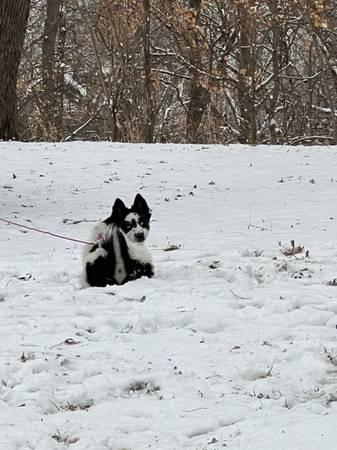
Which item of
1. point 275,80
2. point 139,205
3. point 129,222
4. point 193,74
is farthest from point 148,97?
point 129,222

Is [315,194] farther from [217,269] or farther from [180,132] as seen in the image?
[180,132]

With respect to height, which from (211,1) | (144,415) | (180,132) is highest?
(211,1)

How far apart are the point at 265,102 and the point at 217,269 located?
15341 mm

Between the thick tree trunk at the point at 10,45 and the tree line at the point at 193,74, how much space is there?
1.62 m

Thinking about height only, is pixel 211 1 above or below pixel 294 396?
above

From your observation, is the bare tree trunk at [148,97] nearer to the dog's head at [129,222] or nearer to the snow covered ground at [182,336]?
the snow covered ground at [182,336]

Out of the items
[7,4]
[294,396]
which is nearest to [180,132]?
[7,4]

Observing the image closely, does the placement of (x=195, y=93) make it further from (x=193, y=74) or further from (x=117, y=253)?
(x=117, y=253)

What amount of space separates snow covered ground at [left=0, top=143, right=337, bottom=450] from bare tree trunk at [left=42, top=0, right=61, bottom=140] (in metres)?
9.95

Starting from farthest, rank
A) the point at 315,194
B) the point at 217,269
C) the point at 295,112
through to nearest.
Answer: the point at 295,112, the point at 315,194, the point at 217,269

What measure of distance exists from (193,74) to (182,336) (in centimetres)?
1636

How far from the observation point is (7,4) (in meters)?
12.9

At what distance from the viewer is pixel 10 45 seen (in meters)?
13.6

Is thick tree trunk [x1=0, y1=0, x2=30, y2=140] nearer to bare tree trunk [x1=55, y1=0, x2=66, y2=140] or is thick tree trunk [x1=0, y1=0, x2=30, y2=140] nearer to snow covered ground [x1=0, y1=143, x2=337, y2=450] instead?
snow covered ground [x1=0, y1=143, x2=337, y2=450]
